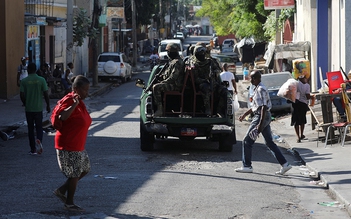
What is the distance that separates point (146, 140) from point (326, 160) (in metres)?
3.71

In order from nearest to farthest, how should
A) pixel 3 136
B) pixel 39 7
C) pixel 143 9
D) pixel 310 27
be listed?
pixel 3 136 → pixel 310 27 → pixel 39 7 → pixel 143 9

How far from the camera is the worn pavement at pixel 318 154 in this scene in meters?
11.4

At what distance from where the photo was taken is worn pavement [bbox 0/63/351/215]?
1141cm

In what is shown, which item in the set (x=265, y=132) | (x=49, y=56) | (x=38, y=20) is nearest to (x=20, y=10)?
(x=38, y=20)

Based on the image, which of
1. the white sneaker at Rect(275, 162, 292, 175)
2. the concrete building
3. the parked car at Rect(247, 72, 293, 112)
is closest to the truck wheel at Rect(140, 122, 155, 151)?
the white sneaker at Rect(275, 162, 292, 175)

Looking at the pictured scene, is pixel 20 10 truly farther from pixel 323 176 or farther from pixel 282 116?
pixel 323 176

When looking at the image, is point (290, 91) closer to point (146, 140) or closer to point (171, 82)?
point (171, 82)

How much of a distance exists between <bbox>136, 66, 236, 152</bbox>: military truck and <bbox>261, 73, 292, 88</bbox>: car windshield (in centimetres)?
1052

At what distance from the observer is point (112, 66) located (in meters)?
42.0

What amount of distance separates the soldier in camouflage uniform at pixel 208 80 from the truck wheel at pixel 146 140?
127cm

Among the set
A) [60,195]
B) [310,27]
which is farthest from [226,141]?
[310,27]

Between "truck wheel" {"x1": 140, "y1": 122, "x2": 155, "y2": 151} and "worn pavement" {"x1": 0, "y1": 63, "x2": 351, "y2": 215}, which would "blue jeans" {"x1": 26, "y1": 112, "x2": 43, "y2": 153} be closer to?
"truck wheel" {"x1": 140, "y1": 122, "x2": 155, "y2": 151}

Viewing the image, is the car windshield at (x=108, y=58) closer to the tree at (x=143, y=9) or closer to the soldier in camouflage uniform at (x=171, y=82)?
the soldier in camouflage uniform at (x=171, y=82)

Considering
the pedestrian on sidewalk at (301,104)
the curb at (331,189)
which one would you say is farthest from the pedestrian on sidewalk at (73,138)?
the pedestrian on sidewalk at (301,104)
